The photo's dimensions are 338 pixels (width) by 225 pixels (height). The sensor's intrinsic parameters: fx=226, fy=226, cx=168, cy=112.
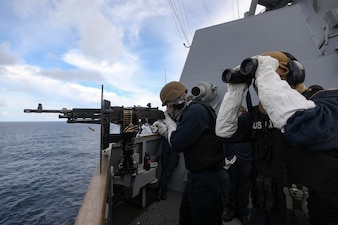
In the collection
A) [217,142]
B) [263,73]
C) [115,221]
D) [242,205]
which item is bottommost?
[115,221]

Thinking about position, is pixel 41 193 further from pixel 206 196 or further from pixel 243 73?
pixel 243 73

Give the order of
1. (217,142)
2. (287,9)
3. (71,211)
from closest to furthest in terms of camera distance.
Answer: (217,142) → (287,9) → (71,211)

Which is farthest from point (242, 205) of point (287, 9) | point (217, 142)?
point (287, 9)

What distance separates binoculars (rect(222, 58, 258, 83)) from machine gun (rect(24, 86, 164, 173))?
1.29 meters

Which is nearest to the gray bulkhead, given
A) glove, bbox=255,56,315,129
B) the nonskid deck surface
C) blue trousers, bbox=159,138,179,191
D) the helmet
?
blue trousers, bbox=159,138,179,191

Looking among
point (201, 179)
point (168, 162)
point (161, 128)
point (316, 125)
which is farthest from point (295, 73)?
point (168, 162)

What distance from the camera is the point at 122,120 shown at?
2.52 metres

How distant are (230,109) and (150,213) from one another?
2334mm

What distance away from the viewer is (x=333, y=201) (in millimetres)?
962

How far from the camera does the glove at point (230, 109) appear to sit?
52.2 inches

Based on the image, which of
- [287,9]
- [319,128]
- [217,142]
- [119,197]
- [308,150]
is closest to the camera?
[319,128]

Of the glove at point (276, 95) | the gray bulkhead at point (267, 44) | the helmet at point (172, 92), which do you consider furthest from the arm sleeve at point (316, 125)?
the gray bulkhead at point (267, 44)

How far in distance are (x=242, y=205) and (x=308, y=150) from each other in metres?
2.18

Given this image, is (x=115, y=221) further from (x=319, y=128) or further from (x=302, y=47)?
(x=302, y=47)
